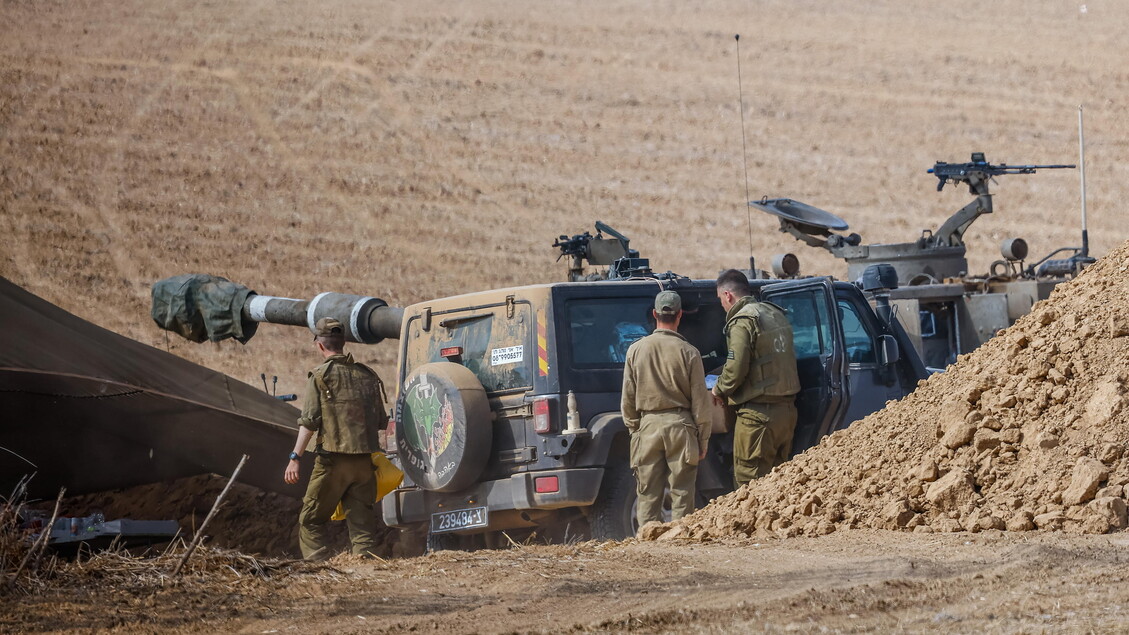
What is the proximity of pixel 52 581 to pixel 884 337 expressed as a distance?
4903mm

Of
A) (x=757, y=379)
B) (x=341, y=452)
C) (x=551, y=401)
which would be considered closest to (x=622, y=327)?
(x=551, y=401)

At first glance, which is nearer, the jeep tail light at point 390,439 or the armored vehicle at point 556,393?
the armored vehicle at point 556,393

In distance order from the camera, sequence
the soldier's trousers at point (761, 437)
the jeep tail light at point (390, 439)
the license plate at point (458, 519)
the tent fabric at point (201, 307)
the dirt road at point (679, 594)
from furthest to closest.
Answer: the tent fabric at point (201, 307) → the jeep tail light at point (390, 439) → the license plate at point (458, 519) → the soldier's trousers at point (761, 437) → the dirt road at point (679, 594)

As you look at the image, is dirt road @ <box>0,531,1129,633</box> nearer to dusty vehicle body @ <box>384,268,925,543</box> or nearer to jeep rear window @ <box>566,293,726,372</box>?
dusty vehicle body @ <box>384,268,925,543</box>

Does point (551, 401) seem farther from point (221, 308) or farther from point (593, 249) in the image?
point (221, 308)

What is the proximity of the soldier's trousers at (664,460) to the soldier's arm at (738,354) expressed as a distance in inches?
15.2

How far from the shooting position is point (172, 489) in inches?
394

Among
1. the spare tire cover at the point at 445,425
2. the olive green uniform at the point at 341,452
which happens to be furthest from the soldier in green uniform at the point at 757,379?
the olive green uniform at the point at 341,452

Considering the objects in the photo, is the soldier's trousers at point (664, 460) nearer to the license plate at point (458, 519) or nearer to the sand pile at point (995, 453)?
the sand pile at point (995, 453)

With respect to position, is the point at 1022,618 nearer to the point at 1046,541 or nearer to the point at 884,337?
the point at 1046,541

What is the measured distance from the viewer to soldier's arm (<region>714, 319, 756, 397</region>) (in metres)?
7.63

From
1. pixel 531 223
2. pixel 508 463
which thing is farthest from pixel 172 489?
pixel 531 223

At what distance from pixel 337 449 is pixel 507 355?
3.70ft

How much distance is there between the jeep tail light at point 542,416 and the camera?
7.66 m
